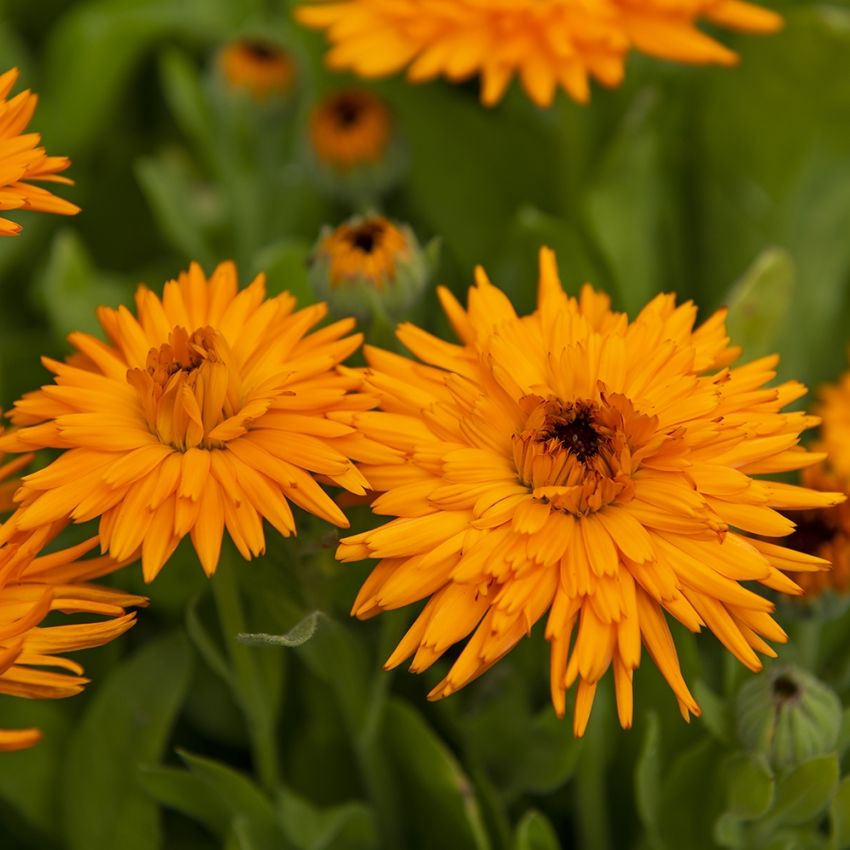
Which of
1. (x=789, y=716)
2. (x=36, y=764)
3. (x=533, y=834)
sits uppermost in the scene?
(x=789, y=716)

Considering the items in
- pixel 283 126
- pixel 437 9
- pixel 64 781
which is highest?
pixel 437 9

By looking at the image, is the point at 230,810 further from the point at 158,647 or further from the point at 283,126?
the point at 283,126

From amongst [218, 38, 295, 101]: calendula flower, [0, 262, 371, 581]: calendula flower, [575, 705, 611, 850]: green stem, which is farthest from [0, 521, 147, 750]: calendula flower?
[218, 38, 295, 101]: calendula flower

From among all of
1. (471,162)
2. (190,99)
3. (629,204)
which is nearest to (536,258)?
(629,204)

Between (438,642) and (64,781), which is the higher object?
(438,642)

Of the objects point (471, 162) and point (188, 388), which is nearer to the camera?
point (188, 388)

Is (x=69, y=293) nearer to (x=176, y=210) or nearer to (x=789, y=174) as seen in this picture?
(x=176, y=210)

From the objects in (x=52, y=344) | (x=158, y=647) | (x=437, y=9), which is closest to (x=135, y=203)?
(x=52, y=344)

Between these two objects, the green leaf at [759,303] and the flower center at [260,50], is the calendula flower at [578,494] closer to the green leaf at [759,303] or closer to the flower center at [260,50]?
the green leaf at [759,303]
